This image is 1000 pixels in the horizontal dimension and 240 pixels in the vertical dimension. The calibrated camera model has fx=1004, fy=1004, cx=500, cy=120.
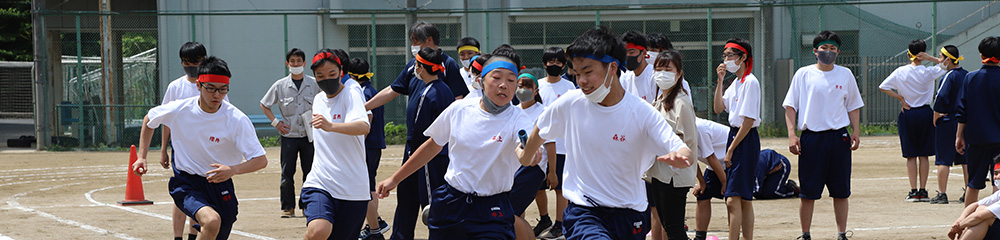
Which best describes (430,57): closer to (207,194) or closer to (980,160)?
(207,194)

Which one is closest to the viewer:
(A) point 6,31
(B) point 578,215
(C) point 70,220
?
(B) point 578,215

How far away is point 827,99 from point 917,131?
392cm

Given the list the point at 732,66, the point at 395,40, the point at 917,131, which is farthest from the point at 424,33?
the point at 395,40

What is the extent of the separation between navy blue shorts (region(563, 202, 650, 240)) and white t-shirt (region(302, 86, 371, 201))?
6.12 ft

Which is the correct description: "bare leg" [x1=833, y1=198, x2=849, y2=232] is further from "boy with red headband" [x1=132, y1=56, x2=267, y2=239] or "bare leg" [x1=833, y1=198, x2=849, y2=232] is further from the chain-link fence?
the chain-link fence

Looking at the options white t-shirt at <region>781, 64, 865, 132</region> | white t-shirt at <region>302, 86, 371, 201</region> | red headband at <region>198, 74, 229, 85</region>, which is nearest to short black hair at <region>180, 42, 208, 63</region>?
red headband at <region>198, 74, 229, 85</region>

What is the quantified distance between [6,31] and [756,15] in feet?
95.6

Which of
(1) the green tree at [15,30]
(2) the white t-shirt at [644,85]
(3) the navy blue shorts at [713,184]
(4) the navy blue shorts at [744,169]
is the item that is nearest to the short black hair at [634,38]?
(2) the white t-shirt at [644,85]

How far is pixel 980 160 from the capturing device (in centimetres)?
907

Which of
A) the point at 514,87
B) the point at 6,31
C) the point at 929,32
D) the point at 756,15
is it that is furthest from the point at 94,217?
the point at 6,31

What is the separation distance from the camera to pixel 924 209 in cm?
1036

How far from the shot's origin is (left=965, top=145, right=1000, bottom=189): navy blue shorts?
899 cm

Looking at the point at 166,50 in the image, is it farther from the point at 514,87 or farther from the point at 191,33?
the point at 514,87

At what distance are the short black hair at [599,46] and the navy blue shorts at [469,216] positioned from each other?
46.7 inches
